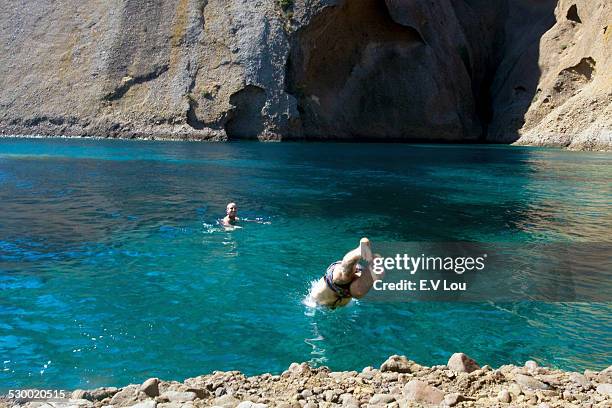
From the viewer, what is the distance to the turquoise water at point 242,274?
25.7ft

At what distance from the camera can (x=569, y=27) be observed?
200ft

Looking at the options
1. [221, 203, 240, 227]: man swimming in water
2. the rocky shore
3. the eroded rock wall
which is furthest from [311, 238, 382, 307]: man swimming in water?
the eroded rock wall

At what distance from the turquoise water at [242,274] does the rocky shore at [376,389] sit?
78 centimetres

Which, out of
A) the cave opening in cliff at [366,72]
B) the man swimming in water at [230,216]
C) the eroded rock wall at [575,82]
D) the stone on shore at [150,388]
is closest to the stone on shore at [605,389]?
the stone on shore at [150,388]

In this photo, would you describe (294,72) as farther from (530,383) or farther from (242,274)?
(530,383)

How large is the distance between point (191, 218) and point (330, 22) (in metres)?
48.6

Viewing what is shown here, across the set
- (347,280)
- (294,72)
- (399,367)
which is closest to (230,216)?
(347,280)

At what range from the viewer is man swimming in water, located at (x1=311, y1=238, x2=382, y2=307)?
8445 mm

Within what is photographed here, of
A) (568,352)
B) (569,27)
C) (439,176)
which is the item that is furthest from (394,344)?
(569,27)

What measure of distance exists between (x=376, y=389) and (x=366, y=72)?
61683mm

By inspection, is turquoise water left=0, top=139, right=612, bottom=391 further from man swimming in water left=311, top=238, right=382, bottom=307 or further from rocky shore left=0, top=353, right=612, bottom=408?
rocky shore left=0, top=353, right=612, bottom=408

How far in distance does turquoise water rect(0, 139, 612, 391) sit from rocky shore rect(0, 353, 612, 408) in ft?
2.57

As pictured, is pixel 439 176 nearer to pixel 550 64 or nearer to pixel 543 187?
pixel 543 187

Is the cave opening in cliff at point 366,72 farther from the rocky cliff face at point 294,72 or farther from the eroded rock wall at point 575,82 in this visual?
the eroded rock wall at point 575,82
